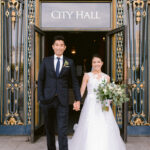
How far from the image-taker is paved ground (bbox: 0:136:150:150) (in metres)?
4.55

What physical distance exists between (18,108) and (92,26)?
295 cm

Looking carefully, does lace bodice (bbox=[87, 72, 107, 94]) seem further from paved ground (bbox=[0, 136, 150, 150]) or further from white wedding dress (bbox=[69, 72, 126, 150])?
paved ground (bbox=[0, 136, 150, 150])

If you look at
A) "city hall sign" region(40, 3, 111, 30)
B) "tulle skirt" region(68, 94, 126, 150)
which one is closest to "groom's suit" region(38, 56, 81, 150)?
"tulle skirt" region(68, 94, 126, 150)

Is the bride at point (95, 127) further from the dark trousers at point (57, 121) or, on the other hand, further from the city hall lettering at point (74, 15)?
the city hall lettering at point (74, 15)

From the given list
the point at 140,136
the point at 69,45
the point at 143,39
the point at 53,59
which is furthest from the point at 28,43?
the point at 69,45

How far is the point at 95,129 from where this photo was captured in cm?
390

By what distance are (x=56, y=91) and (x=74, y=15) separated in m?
2.84

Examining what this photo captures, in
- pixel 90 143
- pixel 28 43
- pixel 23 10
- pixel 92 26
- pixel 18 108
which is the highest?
pixel 23 10

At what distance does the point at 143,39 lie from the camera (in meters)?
5.54

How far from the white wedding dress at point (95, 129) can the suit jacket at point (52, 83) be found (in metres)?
0.65

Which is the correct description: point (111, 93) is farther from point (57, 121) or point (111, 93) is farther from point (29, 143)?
point (29, 143)

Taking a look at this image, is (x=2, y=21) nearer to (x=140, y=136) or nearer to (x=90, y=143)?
(x=90, y=143)

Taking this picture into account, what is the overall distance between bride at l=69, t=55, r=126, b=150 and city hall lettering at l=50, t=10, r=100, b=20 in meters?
1.87

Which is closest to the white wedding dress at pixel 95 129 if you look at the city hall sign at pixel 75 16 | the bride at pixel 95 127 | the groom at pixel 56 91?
the bride at pixel 95 127
